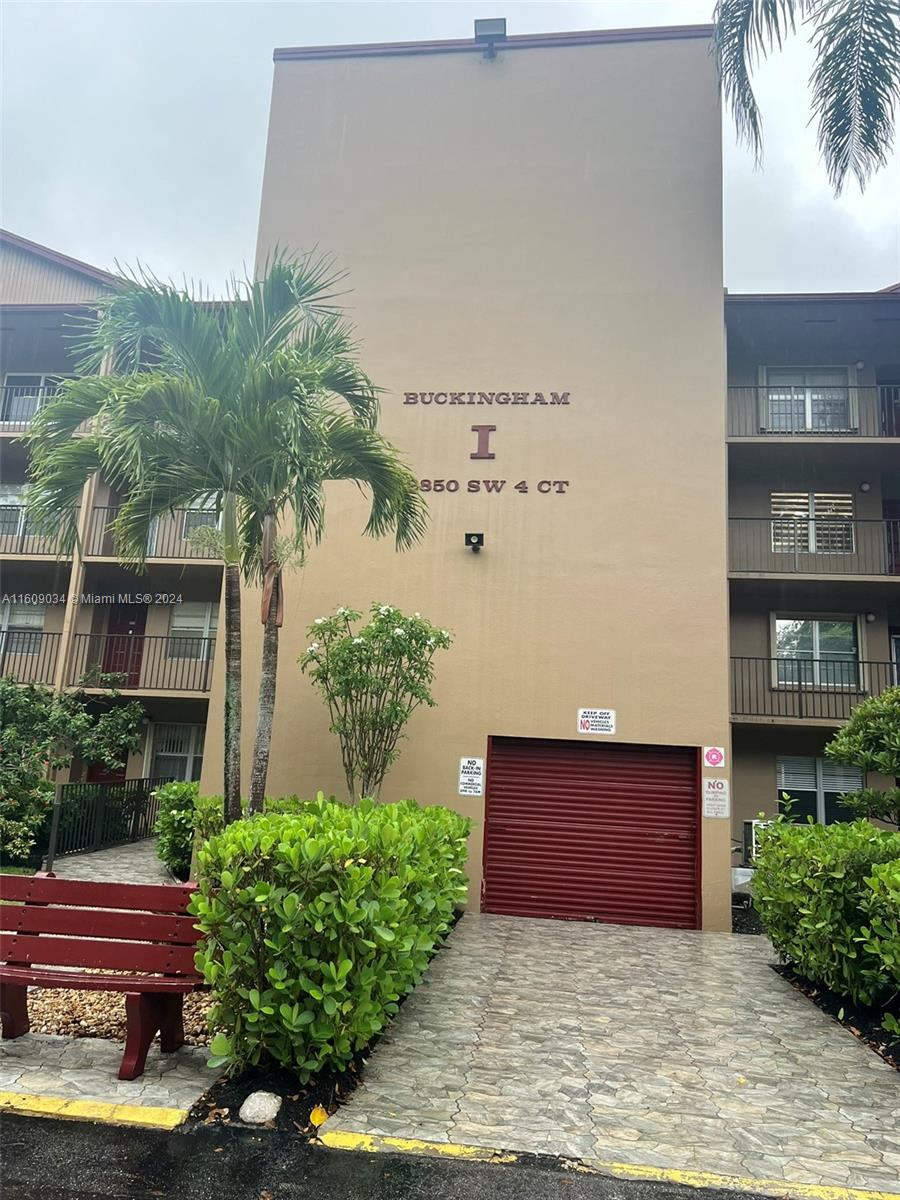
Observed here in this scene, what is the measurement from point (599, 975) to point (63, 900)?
478 cm

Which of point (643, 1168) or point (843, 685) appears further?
point (843, 685)

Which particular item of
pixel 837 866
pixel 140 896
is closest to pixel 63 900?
pixel 140 896

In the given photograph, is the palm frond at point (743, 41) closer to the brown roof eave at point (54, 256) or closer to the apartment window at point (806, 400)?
Answer: the apartment window at point (806, 400)

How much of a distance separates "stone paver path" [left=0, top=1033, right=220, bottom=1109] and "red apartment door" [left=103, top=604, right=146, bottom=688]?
40.8 ft

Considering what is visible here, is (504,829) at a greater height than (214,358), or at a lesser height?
lesser

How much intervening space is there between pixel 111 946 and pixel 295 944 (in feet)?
3.79

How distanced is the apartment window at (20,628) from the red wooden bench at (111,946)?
13.5 metres

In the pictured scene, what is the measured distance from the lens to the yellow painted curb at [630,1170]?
358 cm

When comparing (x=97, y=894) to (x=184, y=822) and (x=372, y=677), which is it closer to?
(x=372, y=677)

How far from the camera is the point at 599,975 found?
7301mm

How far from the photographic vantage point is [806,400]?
15.6 metres

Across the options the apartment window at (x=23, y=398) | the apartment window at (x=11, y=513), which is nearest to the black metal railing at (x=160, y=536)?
the apartment window at (x=11, y=513)

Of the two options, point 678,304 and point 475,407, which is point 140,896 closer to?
point 475,407

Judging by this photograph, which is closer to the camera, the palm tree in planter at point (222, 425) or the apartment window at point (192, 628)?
the palm tree in planter at point (222, 425)
